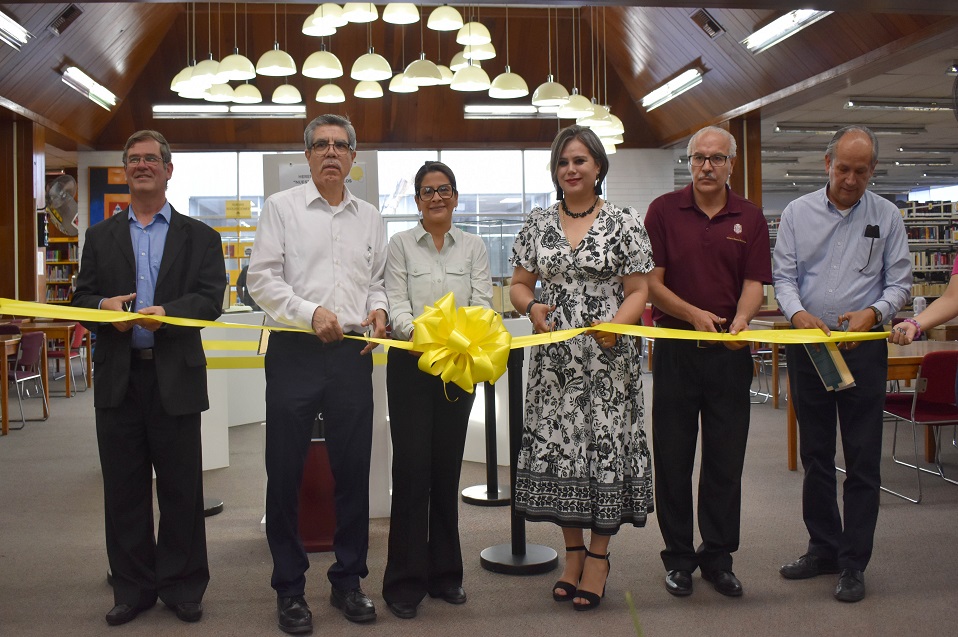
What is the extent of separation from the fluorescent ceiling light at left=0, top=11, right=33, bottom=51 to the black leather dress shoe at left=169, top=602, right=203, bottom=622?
845 cm

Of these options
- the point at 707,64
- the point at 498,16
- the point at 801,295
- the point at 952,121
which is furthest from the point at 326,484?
the point at 952,121

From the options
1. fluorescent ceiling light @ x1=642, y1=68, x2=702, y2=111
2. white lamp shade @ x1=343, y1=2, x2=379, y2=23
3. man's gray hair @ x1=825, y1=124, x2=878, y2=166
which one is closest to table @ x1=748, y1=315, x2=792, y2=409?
man's gray hair @ x1=825, y1=124, x2=878, y2=166

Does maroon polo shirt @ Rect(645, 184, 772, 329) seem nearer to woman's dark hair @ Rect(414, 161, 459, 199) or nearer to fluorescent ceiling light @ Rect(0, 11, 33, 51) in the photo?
woman's dark hair @ Rect(414, 161, 459, 199)

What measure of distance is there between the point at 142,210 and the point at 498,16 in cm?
1263

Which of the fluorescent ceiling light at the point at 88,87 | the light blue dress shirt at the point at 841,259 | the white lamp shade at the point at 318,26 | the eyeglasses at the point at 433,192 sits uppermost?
the fluorescent ceiling light at the point at 88,87

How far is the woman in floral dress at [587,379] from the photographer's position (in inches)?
132

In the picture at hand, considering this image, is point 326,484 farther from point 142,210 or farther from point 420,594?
point 142,210

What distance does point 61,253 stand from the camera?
1761cm

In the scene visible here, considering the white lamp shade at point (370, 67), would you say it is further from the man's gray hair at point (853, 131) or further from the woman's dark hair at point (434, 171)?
the man's gray hair at point (853, 131)

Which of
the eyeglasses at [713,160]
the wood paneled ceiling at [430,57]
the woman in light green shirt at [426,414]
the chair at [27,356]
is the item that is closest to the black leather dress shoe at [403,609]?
the woman in light green shirt at [426,414]

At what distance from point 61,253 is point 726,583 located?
55.3ft

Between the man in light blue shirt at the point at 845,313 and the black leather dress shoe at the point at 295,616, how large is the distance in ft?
6.47

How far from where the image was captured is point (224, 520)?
16.5 ft

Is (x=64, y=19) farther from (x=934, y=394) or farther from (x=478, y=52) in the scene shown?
(x=934, y=394)
